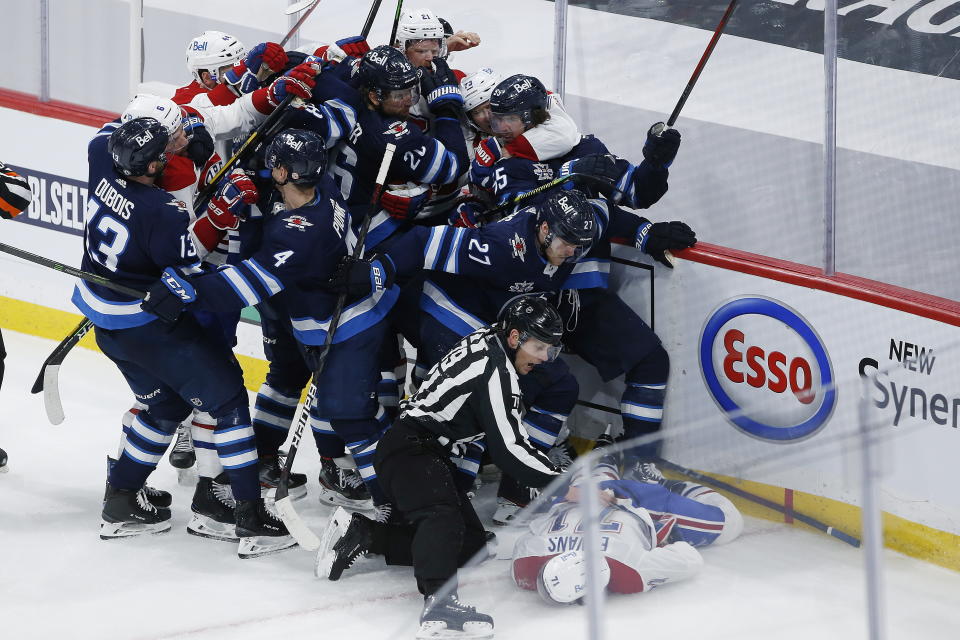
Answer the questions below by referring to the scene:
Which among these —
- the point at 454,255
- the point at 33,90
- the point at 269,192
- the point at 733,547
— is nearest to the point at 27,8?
the point at 33,90

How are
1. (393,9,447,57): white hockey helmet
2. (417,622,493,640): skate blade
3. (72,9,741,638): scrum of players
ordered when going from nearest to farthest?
(417,622,493,640): skate blade
(72,9,741,638): scrum of players
(393,9,447,57): white hockey helmet

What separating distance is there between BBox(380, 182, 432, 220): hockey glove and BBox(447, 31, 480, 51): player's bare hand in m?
0.73

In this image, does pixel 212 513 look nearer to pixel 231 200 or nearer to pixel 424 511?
pixel 424 511

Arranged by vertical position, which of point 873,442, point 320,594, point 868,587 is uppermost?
point 873,442

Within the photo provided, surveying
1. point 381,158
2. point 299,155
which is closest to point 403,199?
point 381,158

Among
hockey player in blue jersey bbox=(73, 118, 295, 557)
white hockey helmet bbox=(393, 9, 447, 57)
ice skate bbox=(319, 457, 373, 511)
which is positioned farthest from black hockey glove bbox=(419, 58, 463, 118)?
ice skate bbox=(319, 457, 373, 511)

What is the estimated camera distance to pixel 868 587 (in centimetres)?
203

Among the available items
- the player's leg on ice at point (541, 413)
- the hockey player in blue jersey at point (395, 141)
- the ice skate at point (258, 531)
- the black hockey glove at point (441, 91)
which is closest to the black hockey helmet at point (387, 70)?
the hockey player in blue jersey at point (395, 141)

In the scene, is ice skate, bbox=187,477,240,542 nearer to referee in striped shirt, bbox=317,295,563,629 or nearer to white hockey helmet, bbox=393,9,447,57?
referee in striped shirt, bbox=317,295,563,629

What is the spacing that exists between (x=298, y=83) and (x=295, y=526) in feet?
4.31

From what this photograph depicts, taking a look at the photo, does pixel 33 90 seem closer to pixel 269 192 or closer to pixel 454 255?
pixel 269 192

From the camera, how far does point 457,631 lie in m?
2.81

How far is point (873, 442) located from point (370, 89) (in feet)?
7.75

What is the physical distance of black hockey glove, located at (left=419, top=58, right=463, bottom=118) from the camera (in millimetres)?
4223
